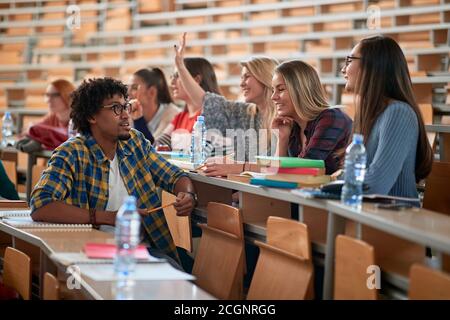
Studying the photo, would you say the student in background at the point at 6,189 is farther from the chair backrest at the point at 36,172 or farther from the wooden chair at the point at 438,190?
the wooden chair at the point at 438,190

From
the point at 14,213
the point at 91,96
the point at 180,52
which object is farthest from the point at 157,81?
the point at 14,213

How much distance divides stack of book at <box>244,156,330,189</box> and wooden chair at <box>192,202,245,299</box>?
0.18 metres

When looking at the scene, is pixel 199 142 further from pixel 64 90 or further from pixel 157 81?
pixel 64 90

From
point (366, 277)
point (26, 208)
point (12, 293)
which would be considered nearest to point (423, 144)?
point (366, 277)

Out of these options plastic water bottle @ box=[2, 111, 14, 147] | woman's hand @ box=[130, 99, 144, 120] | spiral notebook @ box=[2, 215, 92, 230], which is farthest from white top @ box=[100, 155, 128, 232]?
plastic water bottle @ box=[2, 111, 14, 147]

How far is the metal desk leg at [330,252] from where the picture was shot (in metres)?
2.71

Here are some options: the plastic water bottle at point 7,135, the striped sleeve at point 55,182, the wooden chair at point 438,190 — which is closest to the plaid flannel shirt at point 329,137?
the wooden chair at point 438,190

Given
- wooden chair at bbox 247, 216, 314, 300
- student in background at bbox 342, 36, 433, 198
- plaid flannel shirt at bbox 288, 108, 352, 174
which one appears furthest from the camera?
plaid flannel shirt at bbox 288, 108, 352, 174

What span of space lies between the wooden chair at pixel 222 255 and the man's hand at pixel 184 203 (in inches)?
3.7

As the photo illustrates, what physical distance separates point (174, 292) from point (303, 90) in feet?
5.85

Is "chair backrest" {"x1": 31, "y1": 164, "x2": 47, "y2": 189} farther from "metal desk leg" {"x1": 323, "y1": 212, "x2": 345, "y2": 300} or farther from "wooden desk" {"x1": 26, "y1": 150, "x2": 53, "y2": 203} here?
"metal desk leg" {"x1": 323, "y1": 212, "x2": 345, "y2": 300}

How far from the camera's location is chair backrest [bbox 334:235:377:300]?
7.82 feet

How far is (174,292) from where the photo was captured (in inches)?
94.3

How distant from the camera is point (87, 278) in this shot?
262 cm
